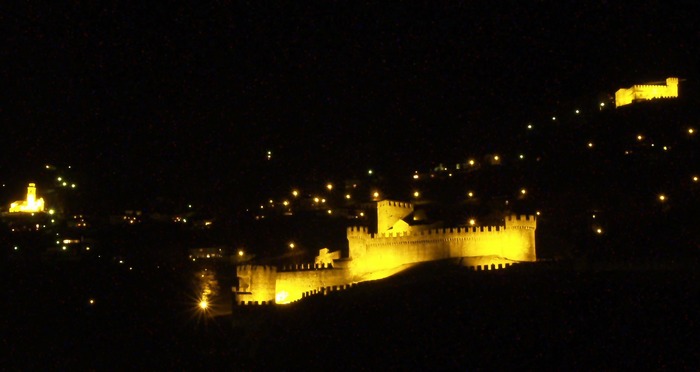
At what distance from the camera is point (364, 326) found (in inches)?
1190

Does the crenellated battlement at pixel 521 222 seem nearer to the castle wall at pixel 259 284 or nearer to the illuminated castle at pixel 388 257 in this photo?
the illuminated castle at pixel 388 257

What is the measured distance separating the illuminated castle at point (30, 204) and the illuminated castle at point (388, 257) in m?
49.9

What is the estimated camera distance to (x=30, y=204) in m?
77.4

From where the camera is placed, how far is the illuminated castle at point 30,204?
75.9 metres

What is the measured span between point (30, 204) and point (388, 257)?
56.5 m

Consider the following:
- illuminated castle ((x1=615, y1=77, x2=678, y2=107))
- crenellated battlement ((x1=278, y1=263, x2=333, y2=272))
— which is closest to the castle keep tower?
crenellated battlement ((x1=278, y1=263, x2=333, y2=272))

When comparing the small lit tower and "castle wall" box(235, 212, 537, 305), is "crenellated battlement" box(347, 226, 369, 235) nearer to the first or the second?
"castle wall" box(235, 212, 537, 305)

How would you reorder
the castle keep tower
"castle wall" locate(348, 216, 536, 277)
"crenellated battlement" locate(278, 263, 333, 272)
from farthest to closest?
1. the castle keep tower
2. "crenellated battlement" locate(278, 263, 333, 272)
3. "castle wall" locate(348, 216, 536, 277)

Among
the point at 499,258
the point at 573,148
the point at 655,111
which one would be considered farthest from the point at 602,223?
the point at 655,111

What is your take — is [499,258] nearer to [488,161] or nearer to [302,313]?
Answer: [302,313]

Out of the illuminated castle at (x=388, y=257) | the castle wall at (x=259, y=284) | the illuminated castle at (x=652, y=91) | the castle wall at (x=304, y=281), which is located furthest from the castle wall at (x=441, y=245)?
the illuminated castle at (x=652, y=91)

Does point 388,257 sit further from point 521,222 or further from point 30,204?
point 30,204

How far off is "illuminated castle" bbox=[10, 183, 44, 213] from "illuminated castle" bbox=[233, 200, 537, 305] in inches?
1965

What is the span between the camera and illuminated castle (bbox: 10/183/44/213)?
75.9 m
